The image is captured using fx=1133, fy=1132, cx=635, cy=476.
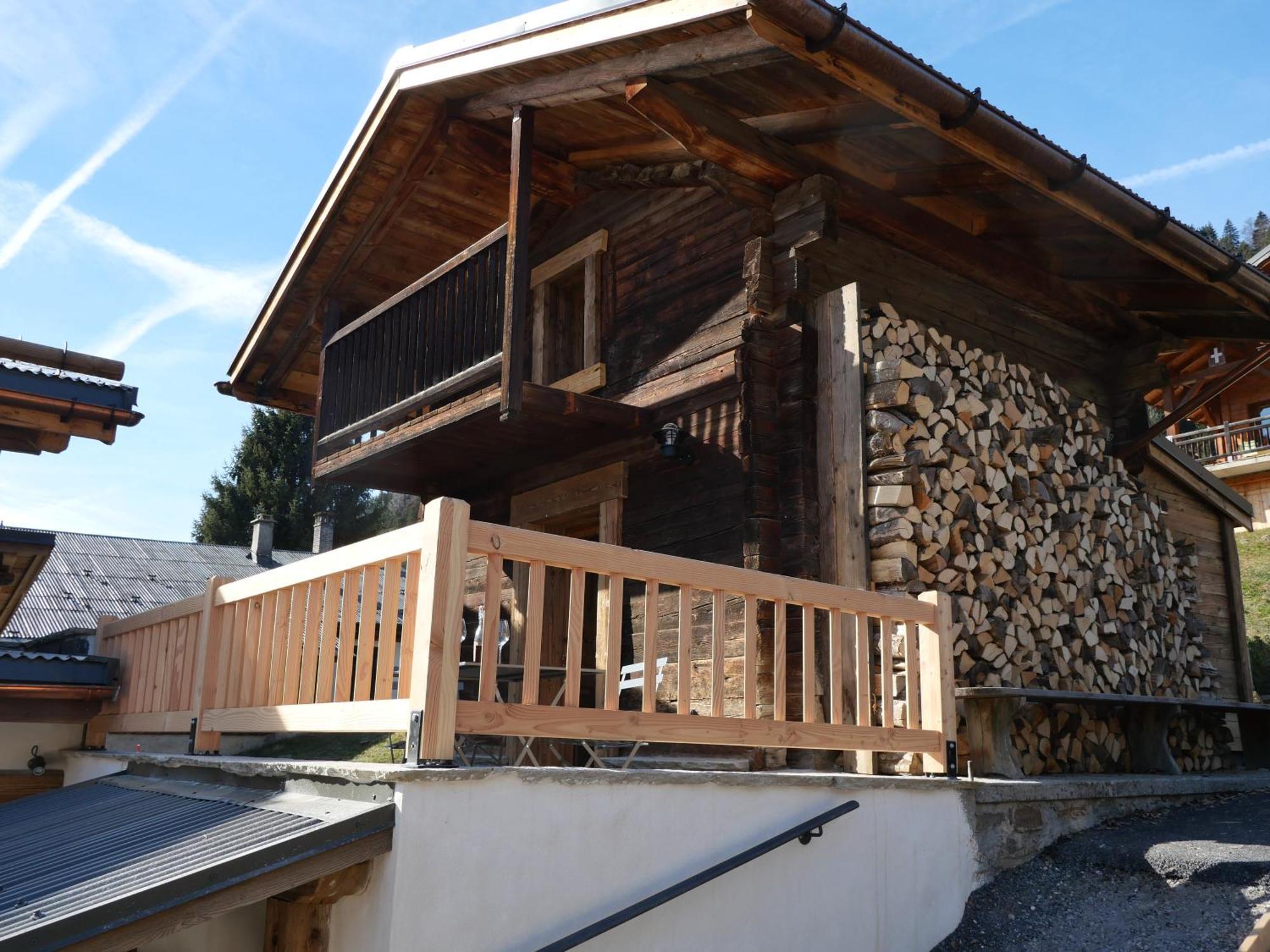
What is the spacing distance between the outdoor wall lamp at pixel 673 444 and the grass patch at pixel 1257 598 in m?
8.65

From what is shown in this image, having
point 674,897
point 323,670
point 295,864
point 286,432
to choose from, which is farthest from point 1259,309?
point 286,432

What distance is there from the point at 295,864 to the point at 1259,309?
7.56 metres

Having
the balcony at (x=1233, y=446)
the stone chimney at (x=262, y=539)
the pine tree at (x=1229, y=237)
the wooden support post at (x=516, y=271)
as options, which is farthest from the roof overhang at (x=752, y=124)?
the pine tree at (x=1229, y=237)

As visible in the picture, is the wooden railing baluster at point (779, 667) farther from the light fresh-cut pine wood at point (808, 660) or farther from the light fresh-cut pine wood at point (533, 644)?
the light fresh-cut pine wood at point (533, 644)

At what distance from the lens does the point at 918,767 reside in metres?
6.19

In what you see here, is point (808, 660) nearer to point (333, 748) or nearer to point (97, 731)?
point (97, 731)

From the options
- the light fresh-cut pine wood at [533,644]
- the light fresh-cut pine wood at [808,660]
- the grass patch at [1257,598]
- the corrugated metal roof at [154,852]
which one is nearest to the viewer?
the corrugated metal roof at [154,852]

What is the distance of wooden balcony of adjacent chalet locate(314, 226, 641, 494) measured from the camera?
752 cm

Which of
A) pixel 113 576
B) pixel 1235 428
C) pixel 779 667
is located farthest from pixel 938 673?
pixel 113 576

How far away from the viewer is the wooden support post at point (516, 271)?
6.95 meters

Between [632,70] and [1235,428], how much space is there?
78.1 feet

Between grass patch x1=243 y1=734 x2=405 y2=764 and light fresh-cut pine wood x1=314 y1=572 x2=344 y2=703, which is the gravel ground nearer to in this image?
light fresh-cut pine wood x1=314 y1=572 x2=344 y2=703

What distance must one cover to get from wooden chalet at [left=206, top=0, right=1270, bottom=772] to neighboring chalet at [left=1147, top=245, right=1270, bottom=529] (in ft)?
41.0

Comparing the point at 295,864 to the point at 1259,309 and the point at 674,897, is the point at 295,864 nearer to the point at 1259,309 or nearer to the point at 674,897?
the point at 674,897
